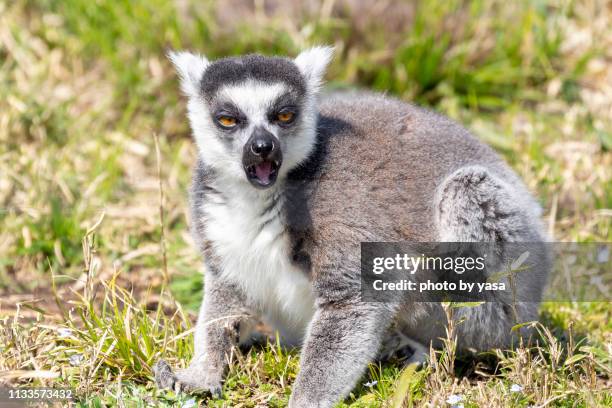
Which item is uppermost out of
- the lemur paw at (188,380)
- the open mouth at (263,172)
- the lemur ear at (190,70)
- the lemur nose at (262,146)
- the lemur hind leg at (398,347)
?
the lemur ear at (190,70)

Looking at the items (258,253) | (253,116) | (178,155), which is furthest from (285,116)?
(178,155)

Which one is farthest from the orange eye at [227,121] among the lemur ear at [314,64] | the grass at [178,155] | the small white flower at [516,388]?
the small white flower at [516,388]

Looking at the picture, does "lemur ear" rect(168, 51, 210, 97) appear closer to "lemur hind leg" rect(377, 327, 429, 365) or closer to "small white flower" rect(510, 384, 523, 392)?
"lemur hind leg" rect(377, 327, 429, 365)

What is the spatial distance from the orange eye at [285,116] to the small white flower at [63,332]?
68.5 inches

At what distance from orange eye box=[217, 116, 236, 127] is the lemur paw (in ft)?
4.57

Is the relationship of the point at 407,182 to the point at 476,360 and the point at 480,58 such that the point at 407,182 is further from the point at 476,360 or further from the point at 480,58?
the point at 480,58

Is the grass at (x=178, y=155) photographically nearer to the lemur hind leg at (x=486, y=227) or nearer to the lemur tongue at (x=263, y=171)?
the lemur hind leg at (x=486, y=227)

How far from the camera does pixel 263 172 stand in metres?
4.36

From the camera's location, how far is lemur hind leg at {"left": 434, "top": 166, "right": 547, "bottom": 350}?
15.3ft

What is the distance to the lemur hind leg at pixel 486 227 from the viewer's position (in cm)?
466

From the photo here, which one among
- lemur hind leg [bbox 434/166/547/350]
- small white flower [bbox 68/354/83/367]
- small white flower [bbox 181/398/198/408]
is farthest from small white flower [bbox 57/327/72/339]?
lemur hind leg [bbox 434/166/547/350]

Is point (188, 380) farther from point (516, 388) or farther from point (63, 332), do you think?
point (516, 388)

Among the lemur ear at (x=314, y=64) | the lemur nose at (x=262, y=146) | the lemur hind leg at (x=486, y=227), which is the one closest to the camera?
the lemur nose at (x=262, y=146)

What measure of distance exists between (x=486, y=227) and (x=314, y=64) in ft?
4.69
